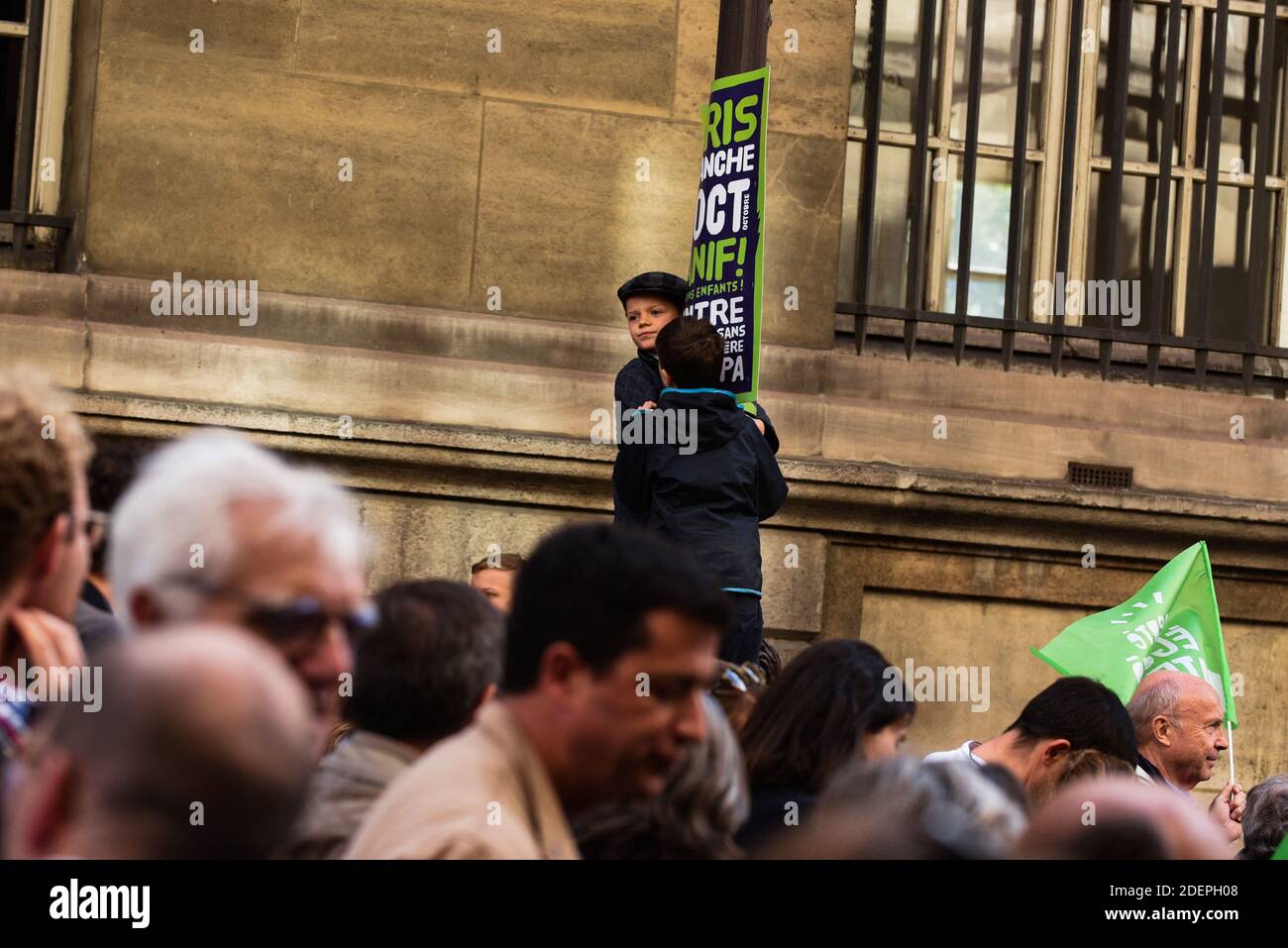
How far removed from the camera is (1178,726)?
707 cm

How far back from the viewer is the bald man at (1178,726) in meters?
7.05

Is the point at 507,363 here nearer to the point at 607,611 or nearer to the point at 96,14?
the point at 96,14

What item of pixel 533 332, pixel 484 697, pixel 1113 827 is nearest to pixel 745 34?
pixel 533 332

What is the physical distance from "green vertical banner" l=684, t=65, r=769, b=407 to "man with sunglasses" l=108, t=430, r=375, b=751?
513cm

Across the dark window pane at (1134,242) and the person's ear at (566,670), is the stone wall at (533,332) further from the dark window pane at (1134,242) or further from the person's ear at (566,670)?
the person's ear at (566,670)

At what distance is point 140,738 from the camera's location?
182 centimetres

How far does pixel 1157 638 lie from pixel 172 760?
22.8ft

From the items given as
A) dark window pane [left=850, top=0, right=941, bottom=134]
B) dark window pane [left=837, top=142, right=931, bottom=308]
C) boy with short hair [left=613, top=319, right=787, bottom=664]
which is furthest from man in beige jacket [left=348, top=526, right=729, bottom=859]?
dark window pane [left=850, top=0, right=941, bottom=134]

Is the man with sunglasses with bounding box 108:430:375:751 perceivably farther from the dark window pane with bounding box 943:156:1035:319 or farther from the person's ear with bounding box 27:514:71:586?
the dark window pane with bounding box 943:156:1035:319

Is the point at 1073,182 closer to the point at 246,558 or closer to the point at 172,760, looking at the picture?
the point at 246,558

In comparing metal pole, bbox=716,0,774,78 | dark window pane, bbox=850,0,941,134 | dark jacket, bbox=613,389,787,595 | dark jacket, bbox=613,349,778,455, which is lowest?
dark jacket, bbox=613,389,787,595

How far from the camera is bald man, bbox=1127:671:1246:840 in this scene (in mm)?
7051
